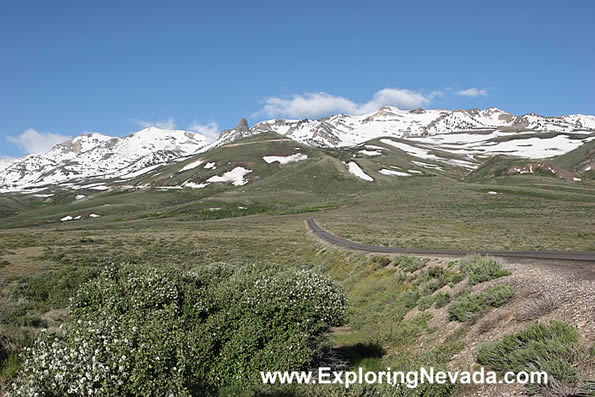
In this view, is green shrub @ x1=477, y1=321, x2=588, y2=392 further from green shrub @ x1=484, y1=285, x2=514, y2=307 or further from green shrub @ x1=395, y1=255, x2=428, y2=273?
green shrub @ x1=395, y1=255, x2=428, y2=273

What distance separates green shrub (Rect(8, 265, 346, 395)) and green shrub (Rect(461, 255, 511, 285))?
22.1 ft

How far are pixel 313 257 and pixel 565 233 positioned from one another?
3601 cm

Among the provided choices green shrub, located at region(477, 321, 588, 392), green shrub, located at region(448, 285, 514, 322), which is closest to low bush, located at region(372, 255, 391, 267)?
green shrub, located at region(448, 285, 514, 322)

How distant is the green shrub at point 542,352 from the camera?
8.45m

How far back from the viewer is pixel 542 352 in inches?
367

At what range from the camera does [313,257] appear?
4297cm

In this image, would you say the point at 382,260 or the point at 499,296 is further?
the point at 382,260

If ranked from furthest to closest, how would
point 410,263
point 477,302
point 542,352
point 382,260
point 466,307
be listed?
point 382,260, point 410,263, point 466,307, point 477,302, point 542,352

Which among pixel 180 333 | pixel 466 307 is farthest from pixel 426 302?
pixel 180 333

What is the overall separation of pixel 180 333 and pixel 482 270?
14440 mm

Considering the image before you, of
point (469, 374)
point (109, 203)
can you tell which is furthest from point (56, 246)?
point (109, 203)

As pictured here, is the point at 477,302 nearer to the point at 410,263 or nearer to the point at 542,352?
the point at 542,352

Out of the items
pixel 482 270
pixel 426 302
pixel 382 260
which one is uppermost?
pixel 482 270

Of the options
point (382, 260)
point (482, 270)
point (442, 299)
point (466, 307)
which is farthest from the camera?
point (382, 260)
